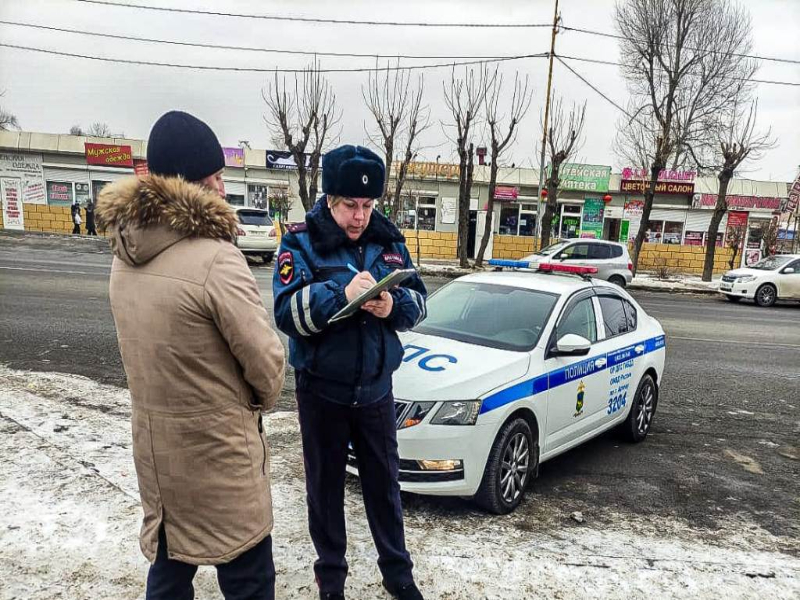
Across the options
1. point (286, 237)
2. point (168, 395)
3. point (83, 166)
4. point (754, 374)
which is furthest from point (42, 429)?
point (83, 166)

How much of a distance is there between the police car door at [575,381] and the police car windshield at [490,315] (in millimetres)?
176

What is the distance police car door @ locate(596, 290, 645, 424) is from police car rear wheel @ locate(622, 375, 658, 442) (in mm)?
152

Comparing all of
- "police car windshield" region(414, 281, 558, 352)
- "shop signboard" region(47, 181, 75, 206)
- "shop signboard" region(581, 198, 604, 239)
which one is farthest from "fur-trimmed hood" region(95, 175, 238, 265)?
"shop signboard" region(47, 181, 75, 206)

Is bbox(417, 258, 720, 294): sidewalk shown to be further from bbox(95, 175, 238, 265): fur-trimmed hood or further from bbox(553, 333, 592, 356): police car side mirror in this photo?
bbox(95, 175, 238, 265): fur-trimmed hood

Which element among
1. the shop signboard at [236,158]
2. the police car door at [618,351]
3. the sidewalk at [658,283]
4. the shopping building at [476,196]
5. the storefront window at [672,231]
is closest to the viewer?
the police car door at [618,351]

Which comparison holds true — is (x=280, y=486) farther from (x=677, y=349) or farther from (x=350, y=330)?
(x=677, y=349)

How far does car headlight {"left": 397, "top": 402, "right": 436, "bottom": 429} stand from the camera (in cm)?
341

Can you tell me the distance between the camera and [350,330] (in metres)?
2.33

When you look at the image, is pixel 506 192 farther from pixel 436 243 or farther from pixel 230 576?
pixel 230 576

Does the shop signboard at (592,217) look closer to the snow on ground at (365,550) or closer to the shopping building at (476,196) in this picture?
the shopping building at (476,196)

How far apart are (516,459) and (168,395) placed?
263cm

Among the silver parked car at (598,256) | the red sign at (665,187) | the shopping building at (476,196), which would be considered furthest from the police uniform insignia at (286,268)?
the red sign at (665,187)

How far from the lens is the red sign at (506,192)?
29125mm

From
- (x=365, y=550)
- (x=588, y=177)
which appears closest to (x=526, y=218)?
(x=588, y=177)
